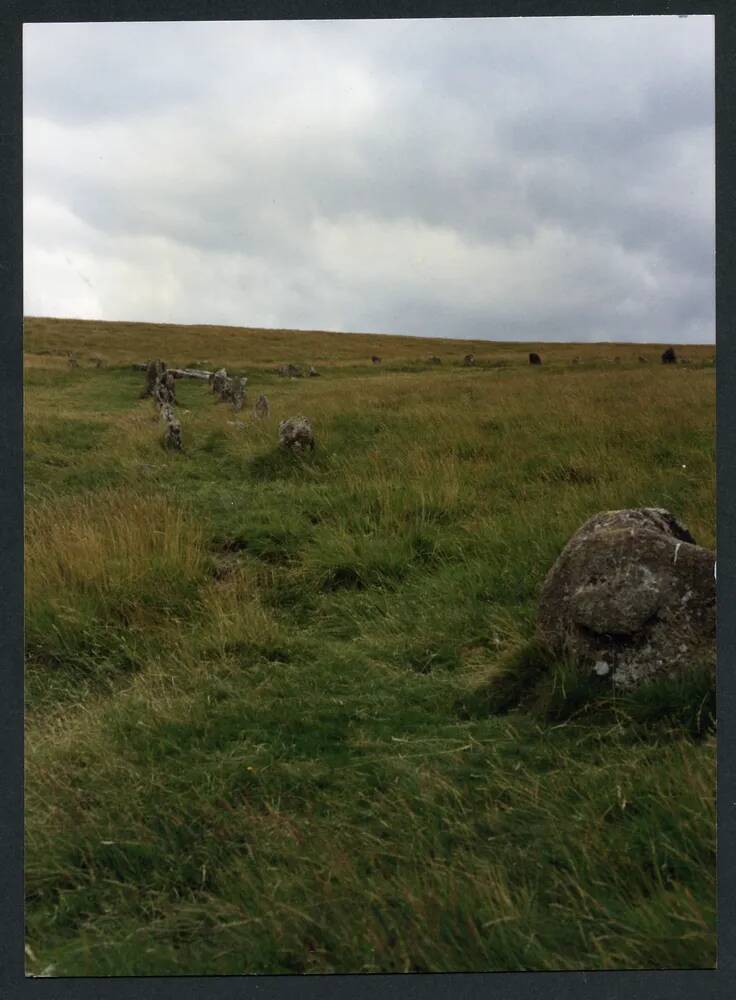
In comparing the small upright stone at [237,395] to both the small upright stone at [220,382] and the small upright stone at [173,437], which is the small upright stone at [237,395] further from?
the small upright stone at [173,437]

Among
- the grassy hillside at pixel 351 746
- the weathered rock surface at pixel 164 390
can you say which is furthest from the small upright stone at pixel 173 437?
the weathered rock surface at pixel 164 390

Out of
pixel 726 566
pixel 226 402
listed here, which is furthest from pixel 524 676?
pixel 226 402

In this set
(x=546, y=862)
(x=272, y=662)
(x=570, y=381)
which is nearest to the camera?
(x=546, y=862)

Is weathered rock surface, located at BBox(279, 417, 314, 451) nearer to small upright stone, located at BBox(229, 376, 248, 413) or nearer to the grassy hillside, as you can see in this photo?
the grassy hillside

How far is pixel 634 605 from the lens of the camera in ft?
12.0

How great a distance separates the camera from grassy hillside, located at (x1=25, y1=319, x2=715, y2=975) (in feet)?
8.38

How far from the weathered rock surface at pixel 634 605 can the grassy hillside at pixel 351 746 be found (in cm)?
Answer: 17

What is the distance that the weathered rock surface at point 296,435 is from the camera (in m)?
9.44

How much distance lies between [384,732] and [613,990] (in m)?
1.35

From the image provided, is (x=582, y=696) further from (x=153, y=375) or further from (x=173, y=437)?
(x=153, y=375)

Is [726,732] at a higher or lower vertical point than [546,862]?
A: higher

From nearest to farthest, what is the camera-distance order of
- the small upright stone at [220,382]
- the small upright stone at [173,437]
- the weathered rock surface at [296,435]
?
the weathered rock surface at [296,435] < the small upright stone at [173,437] < the small upright stone at [220,382]

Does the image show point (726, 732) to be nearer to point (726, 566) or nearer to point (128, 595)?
point (726, 566)

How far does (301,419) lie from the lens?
9.53 m
